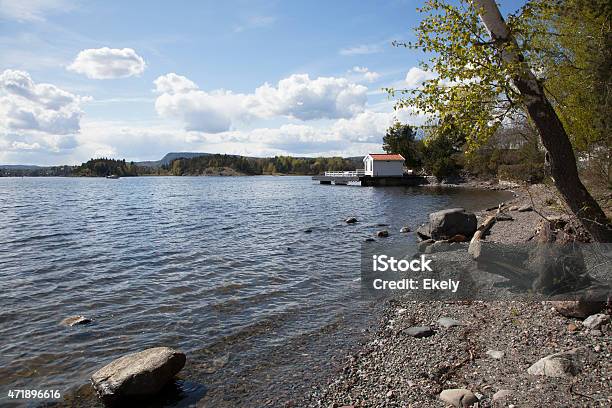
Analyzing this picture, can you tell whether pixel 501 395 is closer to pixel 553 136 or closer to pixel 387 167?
pixel 553 136

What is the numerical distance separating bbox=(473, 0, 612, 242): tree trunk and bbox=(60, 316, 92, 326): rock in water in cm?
1186

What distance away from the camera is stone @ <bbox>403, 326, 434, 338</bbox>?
937 cm

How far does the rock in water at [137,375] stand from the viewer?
7.31 metres

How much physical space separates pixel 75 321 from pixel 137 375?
4821 mm

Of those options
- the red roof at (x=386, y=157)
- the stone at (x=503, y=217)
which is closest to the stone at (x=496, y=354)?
the stone at (x=503, y=217)

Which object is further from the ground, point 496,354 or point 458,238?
point 458,238

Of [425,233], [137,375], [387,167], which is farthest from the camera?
[387,167]

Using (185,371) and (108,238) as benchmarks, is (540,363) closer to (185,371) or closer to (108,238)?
(185,371)

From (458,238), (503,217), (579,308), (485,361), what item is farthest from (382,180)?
(485,361)

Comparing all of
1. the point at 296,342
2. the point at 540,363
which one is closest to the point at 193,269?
the point at 296,342

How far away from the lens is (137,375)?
24.6 ft

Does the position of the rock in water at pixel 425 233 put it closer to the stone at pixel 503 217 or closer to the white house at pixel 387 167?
the stone at pixel 503 217

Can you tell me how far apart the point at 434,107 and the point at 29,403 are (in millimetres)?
9056

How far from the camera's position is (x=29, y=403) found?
7.43 meters
